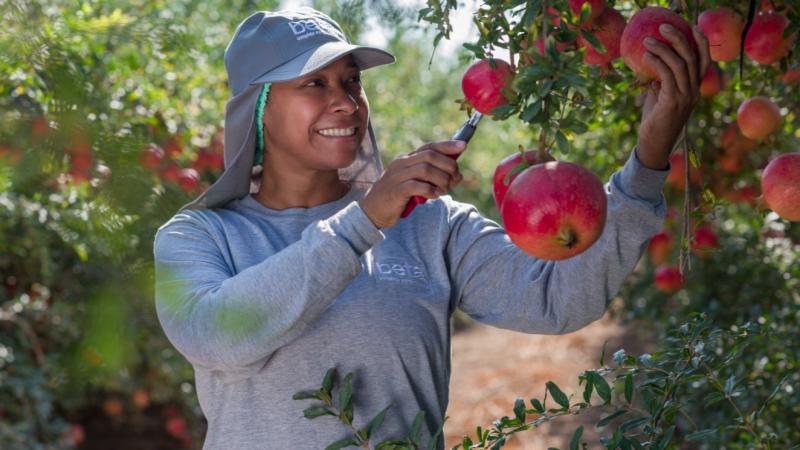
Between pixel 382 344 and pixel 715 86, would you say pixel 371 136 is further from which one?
pixel 715 86

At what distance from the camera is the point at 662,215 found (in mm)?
1534

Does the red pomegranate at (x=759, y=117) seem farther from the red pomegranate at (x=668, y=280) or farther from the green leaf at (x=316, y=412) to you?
the red pomegranate at (x=668, y=280)

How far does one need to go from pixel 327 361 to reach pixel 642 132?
687 mm

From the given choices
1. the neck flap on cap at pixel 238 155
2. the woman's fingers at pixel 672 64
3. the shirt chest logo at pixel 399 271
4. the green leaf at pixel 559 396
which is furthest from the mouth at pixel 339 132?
the woman's fingers at pixel 672 64

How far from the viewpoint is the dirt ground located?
594 cm

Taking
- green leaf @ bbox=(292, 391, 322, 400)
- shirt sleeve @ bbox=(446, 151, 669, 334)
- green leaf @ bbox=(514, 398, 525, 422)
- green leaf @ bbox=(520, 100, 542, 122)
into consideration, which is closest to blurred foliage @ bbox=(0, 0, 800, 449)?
green leaf @ bbox=(520, 100, 542, 122)

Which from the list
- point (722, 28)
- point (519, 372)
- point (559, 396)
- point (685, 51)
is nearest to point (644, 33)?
point (685, 51)

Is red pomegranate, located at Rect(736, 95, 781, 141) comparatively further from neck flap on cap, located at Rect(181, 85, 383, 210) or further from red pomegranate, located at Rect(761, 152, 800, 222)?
neck flap on cap, located at Rect(181, 85, 383, 210)

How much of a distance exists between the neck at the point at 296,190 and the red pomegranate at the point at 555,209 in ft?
2.63

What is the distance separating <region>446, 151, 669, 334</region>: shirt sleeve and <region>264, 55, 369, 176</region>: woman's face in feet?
0.91

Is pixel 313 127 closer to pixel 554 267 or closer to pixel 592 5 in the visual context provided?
pixel 554 267

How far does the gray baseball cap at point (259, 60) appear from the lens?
1.89 metres

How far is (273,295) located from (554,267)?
0.54 m

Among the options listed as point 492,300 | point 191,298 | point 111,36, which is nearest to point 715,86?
point 492,300
